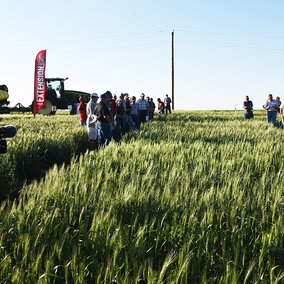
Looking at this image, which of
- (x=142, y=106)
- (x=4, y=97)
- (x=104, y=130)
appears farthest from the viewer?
(x=4, y=97)

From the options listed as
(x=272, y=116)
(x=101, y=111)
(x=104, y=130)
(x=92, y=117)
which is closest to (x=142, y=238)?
(x=101, y=111)

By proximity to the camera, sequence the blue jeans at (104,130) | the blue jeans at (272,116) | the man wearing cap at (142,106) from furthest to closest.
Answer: the man wearing cap at (142,106)
the blue jeans at (272,116)
the blue jeans at (104,130)

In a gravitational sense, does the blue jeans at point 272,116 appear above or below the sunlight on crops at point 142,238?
above

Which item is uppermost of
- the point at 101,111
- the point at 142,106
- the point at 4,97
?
the point at 4,97

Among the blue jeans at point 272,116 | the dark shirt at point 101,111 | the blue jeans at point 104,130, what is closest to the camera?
the dark shirt at point 101,111

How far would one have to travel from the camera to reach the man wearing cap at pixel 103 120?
8.56 metres

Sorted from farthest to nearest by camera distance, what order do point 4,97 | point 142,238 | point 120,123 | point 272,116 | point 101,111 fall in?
point 4,97, point 272,116, point 120,123, point 101,111, point 142,238

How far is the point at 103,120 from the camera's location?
880 centimetres

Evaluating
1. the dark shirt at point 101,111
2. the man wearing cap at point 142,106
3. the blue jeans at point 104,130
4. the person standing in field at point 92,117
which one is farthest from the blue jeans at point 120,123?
the dark shirt at point 101,111

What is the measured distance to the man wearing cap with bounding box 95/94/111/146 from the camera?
28.1 feet

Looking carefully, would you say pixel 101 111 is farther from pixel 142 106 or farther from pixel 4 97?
pixel 4 97

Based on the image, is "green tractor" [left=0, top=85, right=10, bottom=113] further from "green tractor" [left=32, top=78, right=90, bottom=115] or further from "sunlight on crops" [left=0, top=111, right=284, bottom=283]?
"sunlight on crops" [left=0, top=111, right=284, bottom=283]

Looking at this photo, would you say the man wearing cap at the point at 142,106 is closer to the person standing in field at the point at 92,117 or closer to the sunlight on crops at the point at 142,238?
the person standing in field at the point at 92,117

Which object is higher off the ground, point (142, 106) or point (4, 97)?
point (4, 97)
